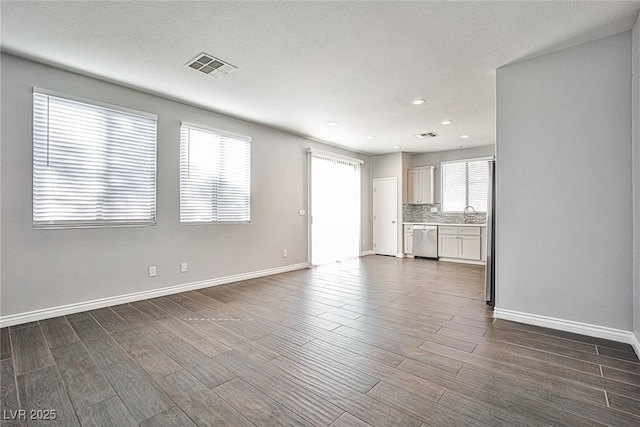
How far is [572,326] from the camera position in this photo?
2840mm

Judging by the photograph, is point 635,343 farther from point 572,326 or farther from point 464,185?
point 464,185

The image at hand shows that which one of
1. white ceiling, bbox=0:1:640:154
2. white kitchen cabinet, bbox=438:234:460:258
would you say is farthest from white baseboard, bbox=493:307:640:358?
white kitchen cabinet, bbox=438:234:460:258

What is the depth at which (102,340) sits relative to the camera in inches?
106

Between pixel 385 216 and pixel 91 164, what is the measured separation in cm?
641

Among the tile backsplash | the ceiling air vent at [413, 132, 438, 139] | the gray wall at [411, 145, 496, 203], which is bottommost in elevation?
the tile backsplash

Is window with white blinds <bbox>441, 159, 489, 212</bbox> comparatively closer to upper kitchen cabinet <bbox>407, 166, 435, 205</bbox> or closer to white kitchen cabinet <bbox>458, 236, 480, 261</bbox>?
upper kitchen cabinet <bbox>407, 166, 435, 205</bbox>

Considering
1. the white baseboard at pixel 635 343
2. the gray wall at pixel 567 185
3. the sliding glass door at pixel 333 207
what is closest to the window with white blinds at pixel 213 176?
the sliding glass door at pixel 333 207

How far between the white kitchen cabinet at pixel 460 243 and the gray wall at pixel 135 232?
3.49 metres

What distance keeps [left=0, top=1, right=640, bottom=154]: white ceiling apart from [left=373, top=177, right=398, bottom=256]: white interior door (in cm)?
376

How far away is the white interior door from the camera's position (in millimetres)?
7883

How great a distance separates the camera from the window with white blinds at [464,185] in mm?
7191

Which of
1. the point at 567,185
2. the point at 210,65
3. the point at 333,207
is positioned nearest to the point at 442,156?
the point at 333,207

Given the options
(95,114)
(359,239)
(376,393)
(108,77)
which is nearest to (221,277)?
(95,114)

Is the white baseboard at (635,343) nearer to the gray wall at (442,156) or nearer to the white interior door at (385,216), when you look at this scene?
the gray wall at (442,156)
